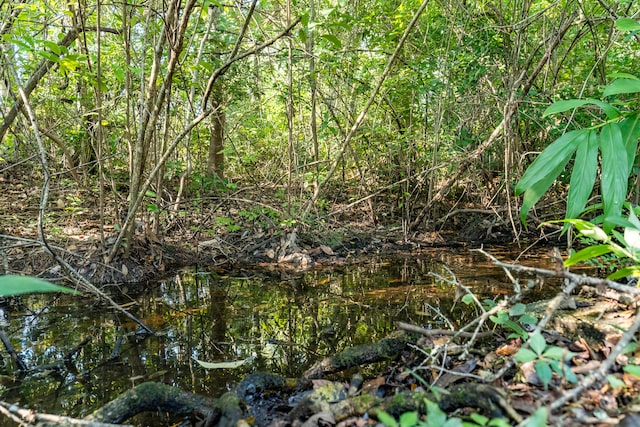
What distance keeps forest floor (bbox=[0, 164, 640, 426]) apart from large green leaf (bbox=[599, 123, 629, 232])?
1.22 feet

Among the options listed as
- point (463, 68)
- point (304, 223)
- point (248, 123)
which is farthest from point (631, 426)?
point (248, 123)

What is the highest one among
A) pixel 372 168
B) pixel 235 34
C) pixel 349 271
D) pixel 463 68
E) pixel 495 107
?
pixel 235 34

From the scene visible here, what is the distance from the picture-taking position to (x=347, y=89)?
22.3ft

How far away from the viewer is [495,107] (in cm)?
535

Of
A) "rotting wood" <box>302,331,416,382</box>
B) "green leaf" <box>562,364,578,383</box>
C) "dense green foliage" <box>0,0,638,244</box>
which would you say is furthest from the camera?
"dense green foliage" <box>0,0,638,244</box>

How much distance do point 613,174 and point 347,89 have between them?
18.2ft

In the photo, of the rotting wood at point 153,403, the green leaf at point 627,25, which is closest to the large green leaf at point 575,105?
the green leaf at point 627,25

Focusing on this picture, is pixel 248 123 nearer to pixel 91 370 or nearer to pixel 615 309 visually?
pixel 91 370

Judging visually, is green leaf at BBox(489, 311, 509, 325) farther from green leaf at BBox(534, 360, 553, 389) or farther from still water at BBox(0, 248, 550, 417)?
green leaf at BBox(534, 360, 553, 389)

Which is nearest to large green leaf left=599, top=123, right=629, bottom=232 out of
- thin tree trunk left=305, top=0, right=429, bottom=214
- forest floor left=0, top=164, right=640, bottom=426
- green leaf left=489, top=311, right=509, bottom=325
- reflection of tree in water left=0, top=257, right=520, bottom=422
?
forest floor left=0, top=164, right=640, bottom=426

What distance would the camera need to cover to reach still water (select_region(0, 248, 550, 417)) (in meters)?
2.12

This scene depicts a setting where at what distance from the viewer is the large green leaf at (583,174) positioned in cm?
163

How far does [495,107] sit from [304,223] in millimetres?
2793

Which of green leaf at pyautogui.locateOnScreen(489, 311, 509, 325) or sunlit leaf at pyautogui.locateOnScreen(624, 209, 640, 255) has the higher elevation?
sunlit leaf at pyautogui.locateOnScreen(624, 209, 640, 255)
